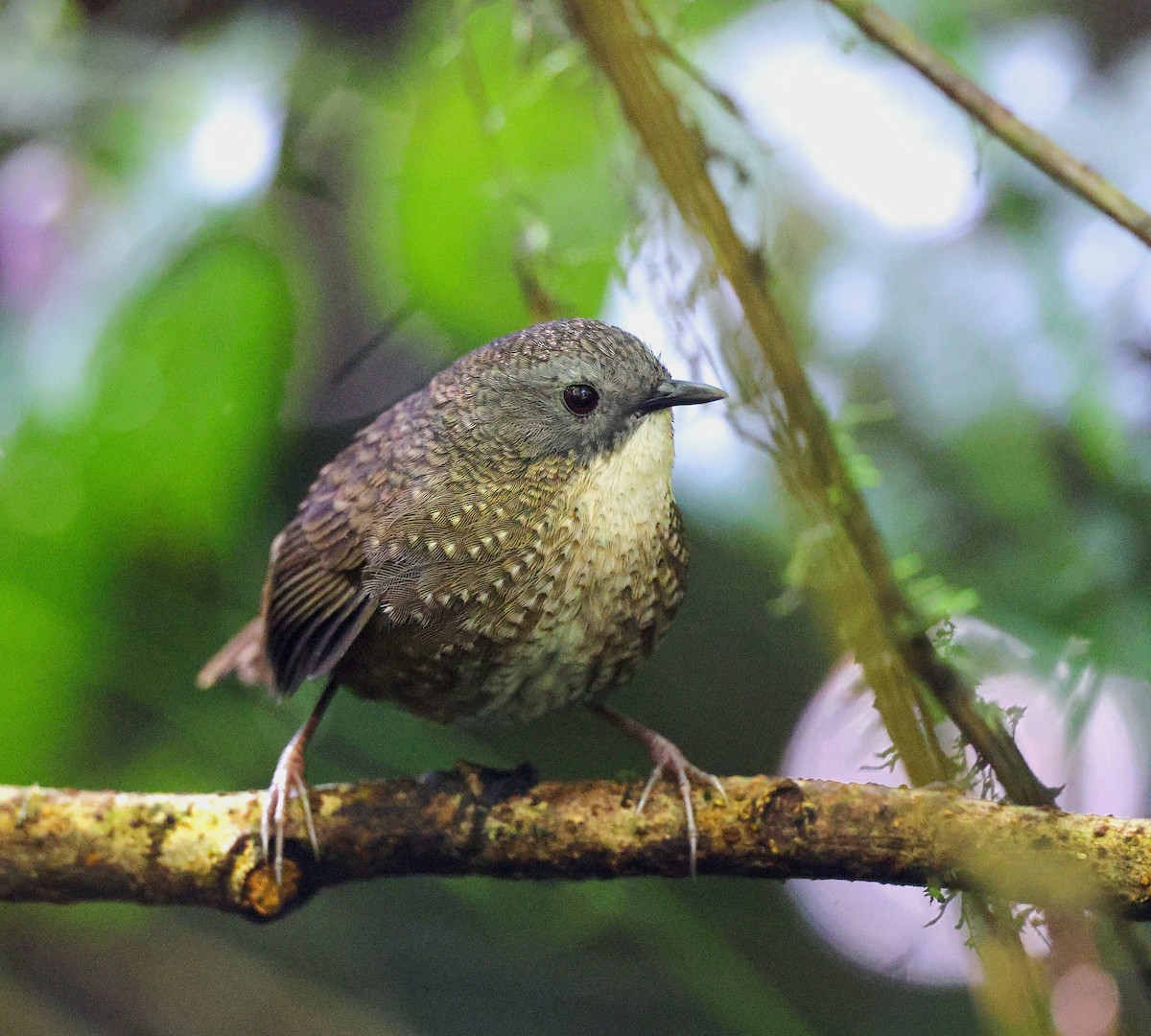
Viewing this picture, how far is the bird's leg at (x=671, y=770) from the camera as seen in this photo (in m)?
1.06

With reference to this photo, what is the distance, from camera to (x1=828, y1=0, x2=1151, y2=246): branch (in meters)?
1.03

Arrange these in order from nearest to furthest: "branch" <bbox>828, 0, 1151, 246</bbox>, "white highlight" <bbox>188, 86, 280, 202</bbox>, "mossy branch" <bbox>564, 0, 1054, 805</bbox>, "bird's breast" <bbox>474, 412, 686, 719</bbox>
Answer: "mossy branch" <bbox>564, 0, 1054, 805</bbox> < "branch" <bbox>828, 0, 1151, 246</bbox> < "bird's breast" <bbox>474, 412, 686, 719</bbox> < "white highlight" <bbox>188, 86, 280, 202</bbox>

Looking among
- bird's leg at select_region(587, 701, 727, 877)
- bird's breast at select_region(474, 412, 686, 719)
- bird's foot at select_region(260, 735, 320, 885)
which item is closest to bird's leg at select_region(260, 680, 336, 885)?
bird's foot at select_region(260, 735, 320, 885)

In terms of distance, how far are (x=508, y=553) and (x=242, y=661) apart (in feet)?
1.57

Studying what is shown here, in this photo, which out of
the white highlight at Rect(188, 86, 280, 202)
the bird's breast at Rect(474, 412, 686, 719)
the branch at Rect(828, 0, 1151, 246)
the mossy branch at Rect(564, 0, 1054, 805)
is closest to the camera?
the mossy branch at Rect(564, 0, 1054, 805)

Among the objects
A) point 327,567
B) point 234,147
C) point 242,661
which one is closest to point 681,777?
point 327,567

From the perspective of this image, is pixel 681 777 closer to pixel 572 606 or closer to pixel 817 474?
pixel 572 606

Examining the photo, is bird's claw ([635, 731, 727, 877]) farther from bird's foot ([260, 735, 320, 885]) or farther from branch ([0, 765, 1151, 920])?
bird's foot ([260, 735, 320, 885])

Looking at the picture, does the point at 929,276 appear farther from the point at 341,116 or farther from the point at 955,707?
the point at 341,116

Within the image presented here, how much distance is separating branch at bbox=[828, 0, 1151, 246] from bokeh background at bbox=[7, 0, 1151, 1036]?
0.07 m

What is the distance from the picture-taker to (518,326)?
123 centimetres

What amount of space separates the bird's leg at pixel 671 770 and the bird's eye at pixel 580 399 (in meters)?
0.38

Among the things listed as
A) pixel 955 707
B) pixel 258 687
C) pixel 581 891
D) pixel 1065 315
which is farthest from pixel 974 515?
pixel 258 687

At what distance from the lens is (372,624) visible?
1212 mm
